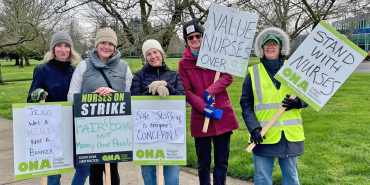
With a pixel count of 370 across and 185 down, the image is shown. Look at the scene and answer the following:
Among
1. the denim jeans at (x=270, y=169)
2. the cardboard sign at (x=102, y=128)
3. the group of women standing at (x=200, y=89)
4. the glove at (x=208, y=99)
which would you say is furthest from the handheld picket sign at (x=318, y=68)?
the cardboard sign at (x=102, y=128)

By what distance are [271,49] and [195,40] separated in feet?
2.66

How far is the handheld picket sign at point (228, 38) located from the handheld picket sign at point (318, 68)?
56 cm

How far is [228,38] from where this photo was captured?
3.17m

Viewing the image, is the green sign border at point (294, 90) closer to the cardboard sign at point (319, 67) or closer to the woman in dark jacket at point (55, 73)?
the cardboard sign at point (319, 67)

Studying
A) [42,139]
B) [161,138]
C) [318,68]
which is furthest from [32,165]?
[318,68]

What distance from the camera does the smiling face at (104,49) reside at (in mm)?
3061

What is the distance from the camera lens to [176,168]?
10.1 feet

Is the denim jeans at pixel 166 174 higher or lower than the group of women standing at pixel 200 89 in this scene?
lower

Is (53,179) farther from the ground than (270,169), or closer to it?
closer to it

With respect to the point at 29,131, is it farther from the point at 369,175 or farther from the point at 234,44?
the point at 369,175

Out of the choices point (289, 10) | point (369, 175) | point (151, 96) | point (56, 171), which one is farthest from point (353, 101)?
point (56, 171)

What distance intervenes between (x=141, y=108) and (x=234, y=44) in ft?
3.94

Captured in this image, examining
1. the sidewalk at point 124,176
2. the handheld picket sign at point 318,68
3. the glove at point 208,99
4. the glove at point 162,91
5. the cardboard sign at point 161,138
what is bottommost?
the sidewalk at point 124,176

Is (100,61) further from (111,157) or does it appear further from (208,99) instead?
(208,99)
